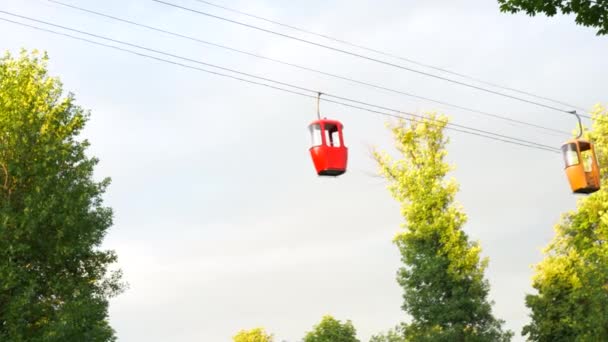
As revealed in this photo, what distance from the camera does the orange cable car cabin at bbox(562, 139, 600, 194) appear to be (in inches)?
990

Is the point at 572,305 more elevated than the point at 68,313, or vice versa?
the point at 572,305

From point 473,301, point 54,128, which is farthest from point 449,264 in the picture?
point 54,128

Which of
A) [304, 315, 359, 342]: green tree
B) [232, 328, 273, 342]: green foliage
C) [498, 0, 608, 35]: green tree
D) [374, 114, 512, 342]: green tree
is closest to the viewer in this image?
[498, 0, 608, 35]: green tree

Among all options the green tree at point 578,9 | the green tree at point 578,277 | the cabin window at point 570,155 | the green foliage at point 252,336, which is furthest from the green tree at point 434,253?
the green foliage at point 252,336

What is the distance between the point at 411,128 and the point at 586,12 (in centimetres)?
2185

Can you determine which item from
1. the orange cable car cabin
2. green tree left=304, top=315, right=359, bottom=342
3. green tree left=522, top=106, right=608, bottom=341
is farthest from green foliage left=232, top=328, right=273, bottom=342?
the orange cable car cabin

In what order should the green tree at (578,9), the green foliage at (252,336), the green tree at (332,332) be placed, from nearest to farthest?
the green tree at (578,9), the green tree at (332,332), the green foliage at (252,336)

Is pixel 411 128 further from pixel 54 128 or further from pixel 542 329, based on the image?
pixel 54 128

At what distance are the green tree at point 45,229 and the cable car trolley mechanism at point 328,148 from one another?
9.92 meters

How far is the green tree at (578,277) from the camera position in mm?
40281

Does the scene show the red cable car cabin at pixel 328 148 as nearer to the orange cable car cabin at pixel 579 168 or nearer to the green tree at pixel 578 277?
the orange cable car cabin at pixel 579 168

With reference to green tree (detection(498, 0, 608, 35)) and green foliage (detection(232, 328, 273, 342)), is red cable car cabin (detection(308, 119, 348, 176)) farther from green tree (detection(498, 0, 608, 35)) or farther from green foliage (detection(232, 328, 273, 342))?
green foliage (detection(232, 328, 273, 342))

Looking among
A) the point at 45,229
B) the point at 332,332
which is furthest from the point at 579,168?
the point at 332,332

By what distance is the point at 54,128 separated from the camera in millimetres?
29984
